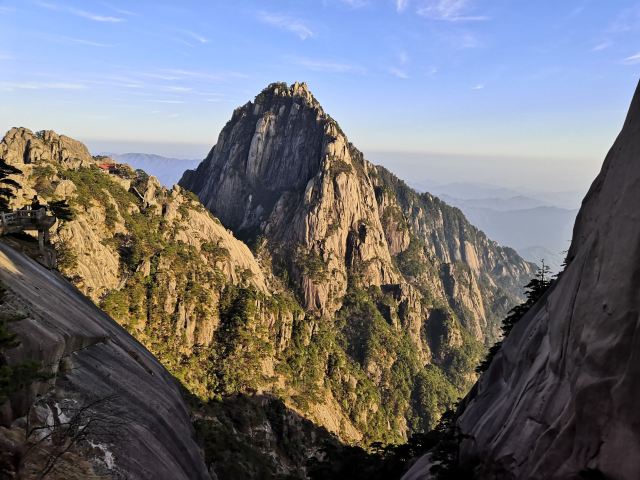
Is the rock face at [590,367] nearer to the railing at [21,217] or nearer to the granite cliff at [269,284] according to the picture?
the granite cliff at [269,284]

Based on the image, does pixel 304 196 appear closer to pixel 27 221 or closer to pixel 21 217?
pixel 27 221

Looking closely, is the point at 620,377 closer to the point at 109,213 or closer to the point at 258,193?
the point at 109,213

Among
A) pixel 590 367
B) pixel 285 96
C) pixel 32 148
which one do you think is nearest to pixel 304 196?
pixel 285 96

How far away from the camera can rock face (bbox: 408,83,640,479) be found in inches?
572

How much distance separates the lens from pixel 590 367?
15758 mm

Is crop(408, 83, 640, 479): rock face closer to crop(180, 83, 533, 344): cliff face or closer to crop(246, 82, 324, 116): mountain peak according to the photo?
crop(180, 83, 533, 344): cliff face

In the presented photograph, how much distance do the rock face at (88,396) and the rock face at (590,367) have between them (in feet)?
58.0

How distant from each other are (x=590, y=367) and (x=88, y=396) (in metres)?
22.2

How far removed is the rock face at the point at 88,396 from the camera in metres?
15.1

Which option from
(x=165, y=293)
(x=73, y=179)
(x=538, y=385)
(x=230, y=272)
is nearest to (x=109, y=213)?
(x=73, y=179)

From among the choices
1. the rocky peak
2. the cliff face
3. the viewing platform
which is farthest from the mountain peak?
the viewing platform

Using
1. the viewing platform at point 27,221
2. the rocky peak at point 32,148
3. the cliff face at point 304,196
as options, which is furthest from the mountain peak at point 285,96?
the viewing platform at point 27,221

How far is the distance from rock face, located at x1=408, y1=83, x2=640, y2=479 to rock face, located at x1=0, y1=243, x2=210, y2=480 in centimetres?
1767

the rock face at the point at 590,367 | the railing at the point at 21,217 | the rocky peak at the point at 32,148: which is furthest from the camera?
the rocky peak at the point at 32,148
